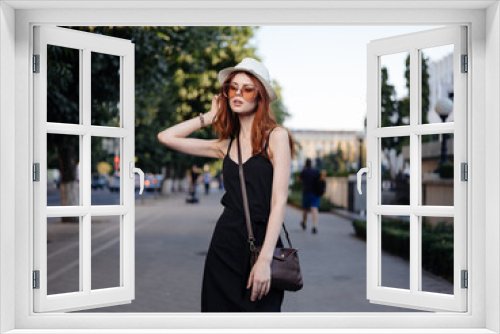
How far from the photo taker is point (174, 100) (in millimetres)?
17969

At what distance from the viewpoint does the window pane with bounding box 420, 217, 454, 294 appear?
796 centimetres

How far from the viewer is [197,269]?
373 inches

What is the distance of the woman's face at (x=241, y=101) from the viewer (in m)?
4.22

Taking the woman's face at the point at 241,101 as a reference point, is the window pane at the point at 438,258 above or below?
below

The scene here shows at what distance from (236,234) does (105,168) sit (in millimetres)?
43945

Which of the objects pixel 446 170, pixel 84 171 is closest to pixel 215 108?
pixel 84 171

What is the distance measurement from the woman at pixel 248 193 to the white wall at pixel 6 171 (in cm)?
108

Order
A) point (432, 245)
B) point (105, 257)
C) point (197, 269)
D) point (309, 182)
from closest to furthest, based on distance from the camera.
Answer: point (432, 245) < point (197, 269) < point (105, 257) < point (309, 182)

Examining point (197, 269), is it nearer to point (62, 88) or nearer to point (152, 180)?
point (62, 88)

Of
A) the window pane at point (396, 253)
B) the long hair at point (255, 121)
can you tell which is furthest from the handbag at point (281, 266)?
the window pane at point (396, 253)

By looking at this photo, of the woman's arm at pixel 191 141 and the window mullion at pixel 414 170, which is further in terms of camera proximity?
the window mullion at pixel 414 170

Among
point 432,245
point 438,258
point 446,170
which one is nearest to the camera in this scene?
point 438,258

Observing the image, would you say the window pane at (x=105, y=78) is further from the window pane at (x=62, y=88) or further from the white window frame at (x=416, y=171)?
the white window frame at (x=416, y=171)

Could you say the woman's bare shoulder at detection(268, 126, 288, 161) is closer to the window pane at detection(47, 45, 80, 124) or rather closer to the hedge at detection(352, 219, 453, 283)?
the hedge at detection(352, 219, 453, 283)
